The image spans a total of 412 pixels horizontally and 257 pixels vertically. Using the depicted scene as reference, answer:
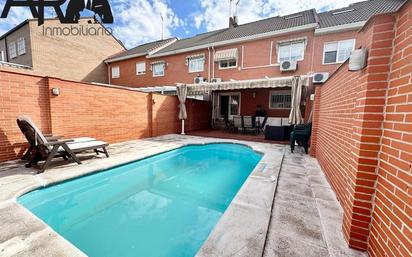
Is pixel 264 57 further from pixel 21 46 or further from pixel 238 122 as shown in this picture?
pixel 21 46

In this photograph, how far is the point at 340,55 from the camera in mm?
10250

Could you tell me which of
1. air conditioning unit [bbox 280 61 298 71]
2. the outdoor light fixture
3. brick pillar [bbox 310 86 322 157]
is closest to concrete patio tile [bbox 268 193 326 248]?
brick pillar [bbox 310 86 322 157]

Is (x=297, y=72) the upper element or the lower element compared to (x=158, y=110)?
upper

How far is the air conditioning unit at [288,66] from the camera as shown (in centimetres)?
1113

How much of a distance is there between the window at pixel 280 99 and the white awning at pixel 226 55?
393cm

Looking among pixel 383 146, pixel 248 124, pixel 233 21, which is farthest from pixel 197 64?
pixel 383 146

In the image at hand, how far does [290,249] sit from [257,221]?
22.0 inches

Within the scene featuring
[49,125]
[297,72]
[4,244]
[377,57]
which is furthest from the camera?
[297,72]

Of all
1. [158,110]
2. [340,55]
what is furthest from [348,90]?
[340,55]

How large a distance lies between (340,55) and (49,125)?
14.4 m

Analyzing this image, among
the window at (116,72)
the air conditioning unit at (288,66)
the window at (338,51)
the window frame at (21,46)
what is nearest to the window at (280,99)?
the air conditioning unit at (288,66)

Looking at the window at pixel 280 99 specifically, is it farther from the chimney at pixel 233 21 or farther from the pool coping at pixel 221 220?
the pool coping at pixel 221 220

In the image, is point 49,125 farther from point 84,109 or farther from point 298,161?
point 298,161

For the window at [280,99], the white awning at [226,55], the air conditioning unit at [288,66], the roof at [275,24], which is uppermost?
the roof at [275,24]
